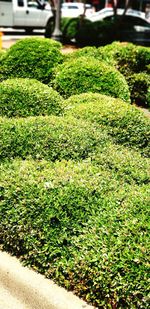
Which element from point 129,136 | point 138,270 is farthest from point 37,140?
point 138,270

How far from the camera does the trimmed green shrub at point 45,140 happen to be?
4.84 m

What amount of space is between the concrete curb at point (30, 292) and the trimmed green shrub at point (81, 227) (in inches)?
2.5

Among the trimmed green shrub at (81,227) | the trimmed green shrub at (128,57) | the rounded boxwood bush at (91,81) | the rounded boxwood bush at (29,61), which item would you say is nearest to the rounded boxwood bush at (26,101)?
the rounded boxwood bush at (91,81)

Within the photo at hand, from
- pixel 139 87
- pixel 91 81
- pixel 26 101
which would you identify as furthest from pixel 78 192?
pixel 139 87

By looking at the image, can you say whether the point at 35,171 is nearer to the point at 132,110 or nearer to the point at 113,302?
the point at 113,302

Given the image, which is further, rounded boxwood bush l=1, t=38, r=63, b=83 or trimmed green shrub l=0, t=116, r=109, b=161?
rounded boxwood bush l=1, t=38, r=63, b=83

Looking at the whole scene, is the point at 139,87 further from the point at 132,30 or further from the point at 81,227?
the point at 132,30

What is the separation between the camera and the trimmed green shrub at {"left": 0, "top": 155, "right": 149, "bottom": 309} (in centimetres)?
338

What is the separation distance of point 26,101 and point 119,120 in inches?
44.4

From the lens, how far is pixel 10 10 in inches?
1011

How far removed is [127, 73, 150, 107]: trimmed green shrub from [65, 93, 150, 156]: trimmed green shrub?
4316 millimetres

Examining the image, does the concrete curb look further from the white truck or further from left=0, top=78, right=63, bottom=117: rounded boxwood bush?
the white truck

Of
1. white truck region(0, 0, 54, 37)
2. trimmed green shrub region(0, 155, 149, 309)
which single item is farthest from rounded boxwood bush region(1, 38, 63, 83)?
white truck region(0, 0, 54, 37)

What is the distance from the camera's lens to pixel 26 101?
611cm
